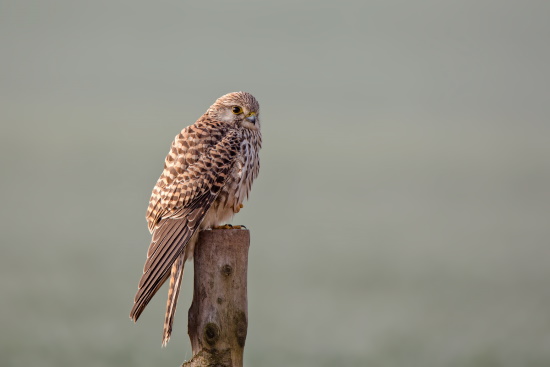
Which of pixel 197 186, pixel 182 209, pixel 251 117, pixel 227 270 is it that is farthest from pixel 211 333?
pixel 251 117

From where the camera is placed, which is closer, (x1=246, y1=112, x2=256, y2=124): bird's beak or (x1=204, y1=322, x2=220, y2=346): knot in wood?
(x1=204, y1=322, x2=220, y2=346): knot in wood

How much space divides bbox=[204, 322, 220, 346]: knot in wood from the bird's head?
1822mm

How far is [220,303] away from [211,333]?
0.71 ft

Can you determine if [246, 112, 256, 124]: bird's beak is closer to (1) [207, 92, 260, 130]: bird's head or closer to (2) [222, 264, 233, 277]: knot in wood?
(1) [207, 92, 260, 130]: bird's head

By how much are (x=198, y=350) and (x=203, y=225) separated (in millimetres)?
968

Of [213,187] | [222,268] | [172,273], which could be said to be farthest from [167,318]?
[213,187]

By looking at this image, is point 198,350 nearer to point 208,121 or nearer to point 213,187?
point 213,187

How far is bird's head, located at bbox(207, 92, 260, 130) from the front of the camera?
545 centimetres

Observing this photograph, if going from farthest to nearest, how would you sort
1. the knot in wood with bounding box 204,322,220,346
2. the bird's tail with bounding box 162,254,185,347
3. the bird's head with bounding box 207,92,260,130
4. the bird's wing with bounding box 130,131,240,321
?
the bird's head with bounding box 207,92,260,130, the bird's tail with bounding box 162,254,185,347, the bird's wing with bounding box 130,131,240,321, the knot in wood with bounding box 204,322,220,346

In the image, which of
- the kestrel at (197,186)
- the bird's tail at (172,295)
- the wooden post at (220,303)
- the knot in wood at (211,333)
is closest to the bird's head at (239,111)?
the kestrel at (197,186)

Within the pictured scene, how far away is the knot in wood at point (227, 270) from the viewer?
14.7 feet

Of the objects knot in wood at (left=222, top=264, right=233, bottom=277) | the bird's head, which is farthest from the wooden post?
the bird's head

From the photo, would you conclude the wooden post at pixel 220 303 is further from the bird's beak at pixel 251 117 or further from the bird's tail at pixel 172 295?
the bird's beak at pixel 251 117

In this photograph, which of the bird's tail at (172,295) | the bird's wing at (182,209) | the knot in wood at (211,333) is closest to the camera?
the knot in wood at (211,333)
